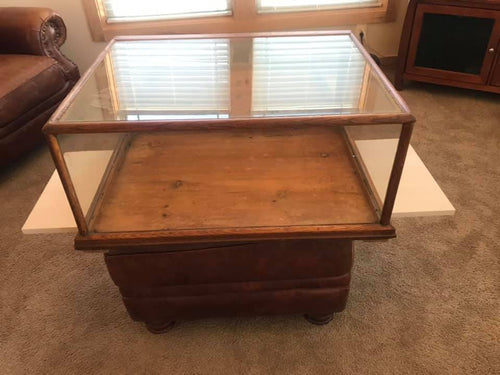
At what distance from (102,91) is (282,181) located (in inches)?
22.1

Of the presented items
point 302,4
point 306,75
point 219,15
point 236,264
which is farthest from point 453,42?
point 236,264

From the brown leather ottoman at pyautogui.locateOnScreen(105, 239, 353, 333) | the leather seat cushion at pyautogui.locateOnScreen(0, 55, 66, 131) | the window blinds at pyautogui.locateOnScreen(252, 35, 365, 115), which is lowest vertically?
the brown leather ottoman at pyautogui.locateOnScreen(105, 239, 353, 333)

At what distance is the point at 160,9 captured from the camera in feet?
8.71

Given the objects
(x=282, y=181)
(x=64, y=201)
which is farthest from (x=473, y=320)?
(x=64, y=201)

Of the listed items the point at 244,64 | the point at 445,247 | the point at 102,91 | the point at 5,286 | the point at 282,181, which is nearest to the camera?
the point at 102,91

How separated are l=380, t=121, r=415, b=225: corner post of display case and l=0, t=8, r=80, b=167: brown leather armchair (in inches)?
64.6

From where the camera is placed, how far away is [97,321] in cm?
142

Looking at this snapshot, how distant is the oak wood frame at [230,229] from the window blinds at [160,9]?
1656 mm

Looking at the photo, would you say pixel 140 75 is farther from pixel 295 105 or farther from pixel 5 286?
pixel 5 286

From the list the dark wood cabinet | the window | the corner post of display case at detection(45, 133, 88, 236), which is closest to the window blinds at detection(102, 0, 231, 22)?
the window

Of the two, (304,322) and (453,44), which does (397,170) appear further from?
(453,44)

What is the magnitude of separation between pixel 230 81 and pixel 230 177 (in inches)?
11.2

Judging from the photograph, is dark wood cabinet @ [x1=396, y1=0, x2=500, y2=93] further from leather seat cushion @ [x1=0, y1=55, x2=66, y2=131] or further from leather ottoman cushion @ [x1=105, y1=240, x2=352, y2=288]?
leather seat cushion @ [x1=0, y1=55, x2=66, y2=131]

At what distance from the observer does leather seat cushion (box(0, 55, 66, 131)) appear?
1887 millimetres
